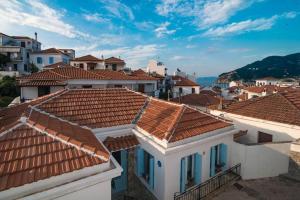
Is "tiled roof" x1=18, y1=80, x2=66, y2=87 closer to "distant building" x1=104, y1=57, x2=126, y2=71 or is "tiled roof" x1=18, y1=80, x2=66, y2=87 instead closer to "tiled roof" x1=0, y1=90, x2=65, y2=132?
"tiled roof" x1=0, y1=90, x2=65, y2=132

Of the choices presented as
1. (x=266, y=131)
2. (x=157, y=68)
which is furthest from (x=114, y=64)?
(x=266, y=131)

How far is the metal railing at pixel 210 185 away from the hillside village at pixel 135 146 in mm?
56

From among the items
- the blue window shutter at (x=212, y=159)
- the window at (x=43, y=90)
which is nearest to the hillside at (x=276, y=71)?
the window at (x=43, y=90)

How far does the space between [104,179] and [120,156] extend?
15.9 ft

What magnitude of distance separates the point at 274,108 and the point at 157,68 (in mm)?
48276

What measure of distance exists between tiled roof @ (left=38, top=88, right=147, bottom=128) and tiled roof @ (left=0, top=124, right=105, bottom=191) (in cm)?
358

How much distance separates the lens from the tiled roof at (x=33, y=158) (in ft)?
19.0

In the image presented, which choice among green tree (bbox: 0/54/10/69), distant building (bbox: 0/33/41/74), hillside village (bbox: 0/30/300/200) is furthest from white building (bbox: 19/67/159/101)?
green tree (bbox: 0/54/10/69)

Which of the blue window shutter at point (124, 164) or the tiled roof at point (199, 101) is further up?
the tiled roof at point (199, 101)

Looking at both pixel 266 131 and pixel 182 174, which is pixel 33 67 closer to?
pixel 182 174

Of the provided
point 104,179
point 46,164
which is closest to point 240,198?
point 104,179

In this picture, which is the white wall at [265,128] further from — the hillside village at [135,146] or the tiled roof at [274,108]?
the tiled roof at [274,108]

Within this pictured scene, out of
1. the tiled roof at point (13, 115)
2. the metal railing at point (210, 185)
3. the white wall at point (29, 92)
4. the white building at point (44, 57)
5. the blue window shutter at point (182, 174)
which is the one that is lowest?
the metal railing at point (210, 185)

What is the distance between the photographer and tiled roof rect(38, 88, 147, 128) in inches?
459
